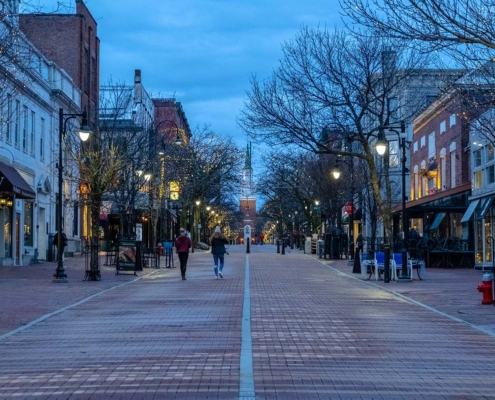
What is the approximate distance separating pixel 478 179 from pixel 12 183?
1956cm

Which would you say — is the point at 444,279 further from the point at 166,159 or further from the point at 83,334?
the point at 166,159

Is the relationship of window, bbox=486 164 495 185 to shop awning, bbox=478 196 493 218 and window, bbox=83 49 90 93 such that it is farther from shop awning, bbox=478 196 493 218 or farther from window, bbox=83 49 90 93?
window, bbox=83 49 90 93

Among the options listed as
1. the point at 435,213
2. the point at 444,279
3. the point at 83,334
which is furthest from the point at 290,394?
the point at 435,213

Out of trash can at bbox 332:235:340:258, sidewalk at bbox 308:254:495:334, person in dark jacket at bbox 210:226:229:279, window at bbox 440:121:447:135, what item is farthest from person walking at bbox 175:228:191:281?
window at bbox 440:121:447:135

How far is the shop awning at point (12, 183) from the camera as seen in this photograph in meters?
30.3

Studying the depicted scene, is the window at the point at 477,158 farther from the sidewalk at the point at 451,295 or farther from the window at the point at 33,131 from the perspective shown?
the window at the point at 33,131

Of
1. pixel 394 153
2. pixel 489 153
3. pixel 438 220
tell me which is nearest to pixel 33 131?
pixel 438 220

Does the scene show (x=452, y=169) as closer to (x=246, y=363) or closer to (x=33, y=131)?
(x=33, y=131)

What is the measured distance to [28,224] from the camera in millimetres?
38500

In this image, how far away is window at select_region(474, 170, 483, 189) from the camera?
34.1 m

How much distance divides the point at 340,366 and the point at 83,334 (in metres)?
4.75

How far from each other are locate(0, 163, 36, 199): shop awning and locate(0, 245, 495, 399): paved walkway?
32.4ft

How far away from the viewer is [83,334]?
1259 cm

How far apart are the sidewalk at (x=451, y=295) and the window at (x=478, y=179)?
6475mm
